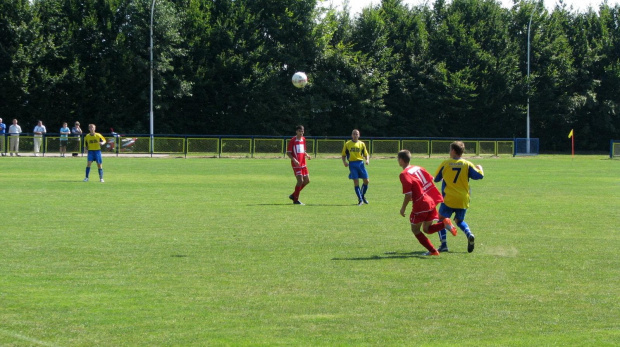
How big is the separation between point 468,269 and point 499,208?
329 inches

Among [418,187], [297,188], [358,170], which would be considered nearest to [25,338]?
[418,187]

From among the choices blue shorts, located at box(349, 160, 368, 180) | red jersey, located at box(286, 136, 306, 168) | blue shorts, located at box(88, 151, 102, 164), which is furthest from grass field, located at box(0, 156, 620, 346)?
blue shorts, located at box(88, 151, 102, 164)

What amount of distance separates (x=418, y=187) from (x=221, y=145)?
124 ft

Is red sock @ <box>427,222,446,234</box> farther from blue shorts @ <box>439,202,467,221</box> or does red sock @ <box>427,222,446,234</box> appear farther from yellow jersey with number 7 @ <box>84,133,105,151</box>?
yellow jersey with number 7 @ <box>84,133,105,151</box>

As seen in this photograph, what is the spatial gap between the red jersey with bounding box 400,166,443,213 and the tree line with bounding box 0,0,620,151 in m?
44.3

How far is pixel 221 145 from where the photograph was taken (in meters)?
47.5

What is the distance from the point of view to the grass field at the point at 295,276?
6512mm

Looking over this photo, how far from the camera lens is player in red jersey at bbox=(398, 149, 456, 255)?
33.5 ft

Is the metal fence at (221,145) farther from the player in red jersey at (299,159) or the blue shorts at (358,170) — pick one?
the blue shorts at (358,170)

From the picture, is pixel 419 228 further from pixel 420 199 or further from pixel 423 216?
pixel 420 199

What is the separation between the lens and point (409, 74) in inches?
2532

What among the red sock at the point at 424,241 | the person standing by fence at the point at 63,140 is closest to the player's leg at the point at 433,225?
the red sock at the point at 424,241

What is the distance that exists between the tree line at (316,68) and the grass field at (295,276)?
36591 mm

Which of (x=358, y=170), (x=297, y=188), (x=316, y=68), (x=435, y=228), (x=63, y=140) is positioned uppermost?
(x=316, y=68)
